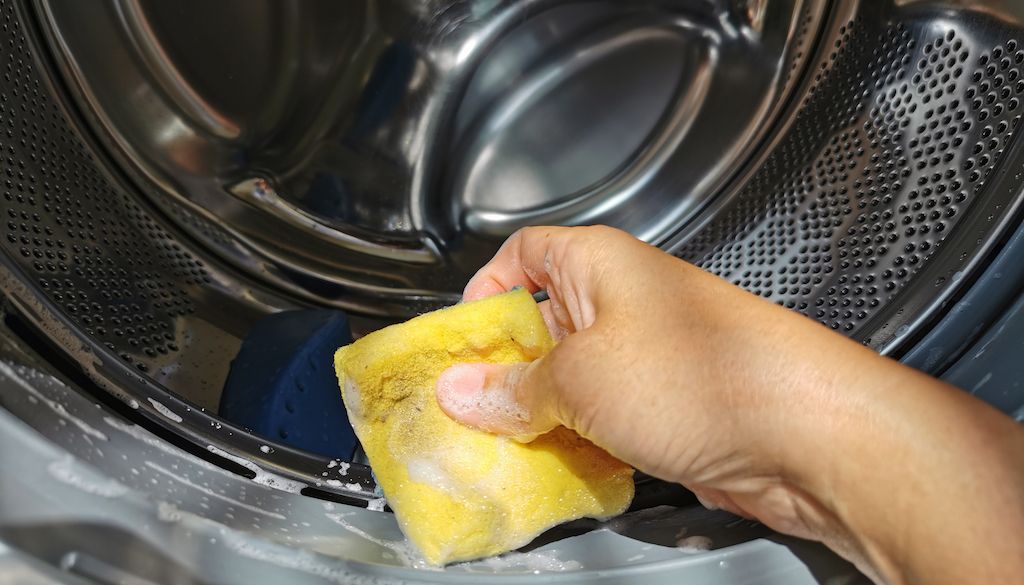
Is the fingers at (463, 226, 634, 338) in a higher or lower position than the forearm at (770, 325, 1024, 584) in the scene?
higher

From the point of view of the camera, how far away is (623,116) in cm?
108

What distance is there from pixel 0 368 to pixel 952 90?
34.9 inches

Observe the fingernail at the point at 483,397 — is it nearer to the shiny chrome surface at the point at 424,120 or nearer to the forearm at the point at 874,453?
the forearm at the point at 874,453

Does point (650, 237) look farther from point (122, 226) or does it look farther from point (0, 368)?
point (0, 368)

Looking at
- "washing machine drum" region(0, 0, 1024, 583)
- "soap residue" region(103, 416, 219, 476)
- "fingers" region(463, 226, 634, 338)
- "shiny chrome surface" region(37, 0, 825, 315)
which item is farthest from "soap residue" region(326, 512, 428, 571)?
"shiny chrome surface" region(37, 0, 825, 315)

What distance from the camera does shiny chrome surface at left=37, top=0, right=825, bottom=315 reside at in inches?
35.8

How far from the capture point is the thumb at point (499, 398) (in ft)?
1.80

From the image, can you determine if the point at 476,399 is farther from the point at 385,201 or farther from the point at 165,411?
the point at 385,201

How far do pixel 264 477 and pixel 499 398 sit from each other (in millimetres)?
218

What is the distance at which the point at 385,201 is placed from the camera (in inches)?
41.9

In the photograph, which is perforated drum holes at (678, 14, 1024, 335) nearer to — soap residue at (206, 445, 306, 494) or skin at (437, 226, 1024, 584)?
skin at (437, 226, 1024, 584)

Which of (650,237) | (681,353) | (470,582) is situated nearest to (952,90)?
(650,237)

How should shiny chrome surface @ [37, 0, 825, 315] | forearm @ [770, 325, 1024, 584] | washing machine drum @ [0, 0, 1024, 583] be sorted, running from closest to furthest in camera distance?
forearm @ [770, 325, 1024, 584]
washing machine drum @ [0, 0, 1024, 583]
shiny chrome surface @ [37, 0, 825, 315]

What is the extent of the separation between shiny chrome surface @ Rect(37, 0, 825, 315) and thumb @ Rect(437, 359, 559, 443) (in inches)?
16.6
